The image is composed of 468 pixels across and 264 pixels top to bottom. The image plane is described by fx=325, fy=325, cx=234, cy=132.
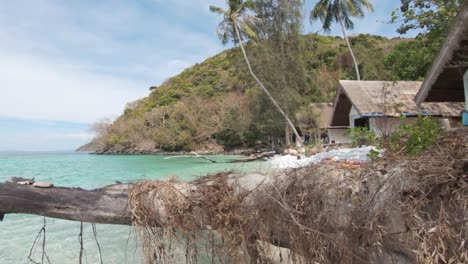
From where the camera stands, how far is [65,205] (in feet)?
9.09

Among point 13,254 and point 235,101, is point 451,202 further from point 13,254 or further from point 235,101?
point 235,101

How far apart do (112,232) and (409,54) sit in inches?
700

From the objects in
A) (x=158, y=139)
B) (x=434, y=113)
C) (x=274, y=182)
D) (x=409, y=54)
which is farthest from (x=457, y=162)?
(x=158, y=139)

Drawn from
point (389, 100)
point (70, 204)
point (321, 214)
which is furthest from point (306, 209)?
point (389, 100)

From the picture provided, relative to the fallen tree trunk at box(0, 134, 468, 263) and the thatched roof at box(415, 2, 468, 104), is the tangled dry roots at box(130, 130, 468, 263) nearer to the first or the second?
the fallen tree trunk at box(0, 134, 468, 263)

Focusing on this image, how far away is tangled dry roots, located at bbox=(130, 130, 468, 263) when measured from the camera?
1882mm

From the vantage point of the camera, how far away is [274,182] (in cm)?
248

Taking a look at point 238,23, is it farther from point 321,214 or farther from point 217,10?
point 321,214

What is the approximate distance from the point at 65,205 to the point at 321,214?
211 cm

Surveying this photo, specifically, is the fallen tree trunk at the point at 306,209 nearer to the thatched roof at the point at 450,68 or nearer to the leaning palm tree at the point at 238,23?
the thatched roof at the point at 450,68

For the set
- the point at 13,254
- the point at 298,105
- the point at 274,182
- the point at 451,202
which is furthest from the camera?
the point at 298,105

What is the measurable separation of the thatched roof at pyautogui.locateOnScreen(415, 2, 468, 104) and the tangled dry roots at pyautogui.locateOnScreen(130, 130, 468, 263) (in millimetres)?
3652

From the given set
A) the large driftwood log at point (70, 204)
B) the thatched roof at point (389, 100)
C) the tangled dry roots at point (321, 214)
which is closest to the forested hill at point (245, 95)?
the thatched roof at point (389, 100)

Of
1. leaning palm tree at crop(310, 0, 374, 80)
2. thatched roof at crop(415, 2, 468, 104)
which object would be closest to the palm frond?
leaning palm tree at crop(310, 0, 374, 80)
